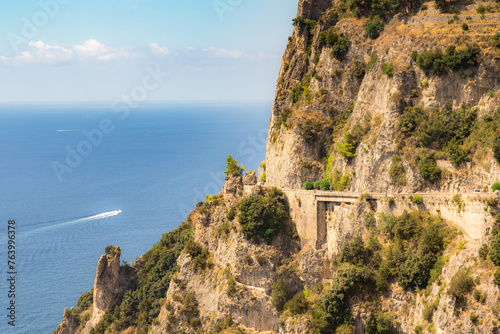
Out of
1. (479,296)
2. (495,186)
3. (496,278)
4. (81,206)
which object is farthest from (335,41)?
(81,206)

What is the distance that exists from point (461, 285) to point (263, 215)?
69.4 ft

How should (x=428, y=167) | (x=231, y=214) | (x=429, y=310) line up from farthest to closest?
(x=231, y=214) < (x=428, y=167) < (x=429, y=310)

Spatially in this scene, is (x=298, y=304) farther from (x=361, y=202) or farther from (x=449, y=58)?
(x=449, y=58)

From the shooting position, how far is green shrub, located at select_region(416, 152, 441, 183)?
153 ft

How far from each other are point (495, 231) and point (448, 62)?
1683 centimetres

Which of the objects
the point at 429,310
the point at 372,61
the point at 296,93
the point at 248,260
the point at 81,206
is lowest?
the point at 81,206

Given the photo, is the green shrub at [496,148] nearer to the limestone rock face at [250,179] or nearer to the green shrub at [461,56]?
the green shrub at [461,56]

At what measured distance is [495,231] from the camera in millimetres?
38438

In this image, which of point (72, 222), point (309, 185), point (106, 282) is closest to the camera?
point (309, 185)

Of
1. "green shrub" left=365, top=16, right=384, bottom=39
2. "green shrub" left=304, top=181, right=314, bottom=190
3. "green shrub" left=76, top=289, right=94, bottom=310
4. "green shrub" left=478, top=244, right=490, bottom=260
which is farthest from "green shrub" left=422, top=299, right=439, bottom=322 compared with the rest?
"green shrub" left=76, top=289, right=94, bottom=310

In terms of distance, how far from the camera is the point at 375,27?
56844 mm

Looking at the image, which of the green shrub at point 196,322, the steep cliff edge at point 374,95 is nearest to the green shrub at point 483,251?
the steep cliff edge at point 374,95

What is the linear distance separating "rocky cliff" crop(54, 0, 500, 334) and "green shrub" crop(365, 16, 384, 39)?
22 cm

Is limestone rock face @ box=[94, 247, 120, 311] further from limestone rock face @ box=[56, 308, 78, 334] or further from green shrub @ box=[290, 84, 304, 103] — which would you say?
green shrub @ box=[290, 84, 304, 103]
